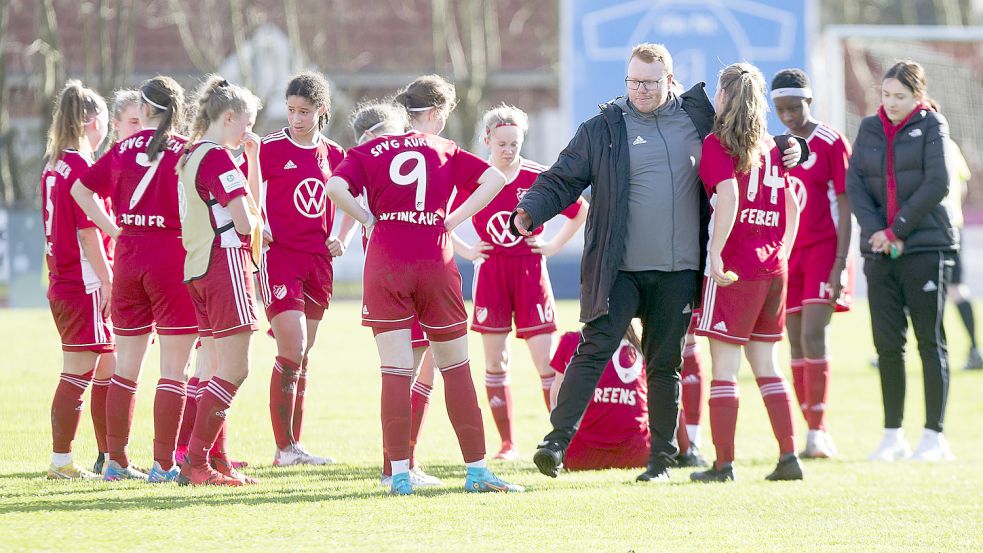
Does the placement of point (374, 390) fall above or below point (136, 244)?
below

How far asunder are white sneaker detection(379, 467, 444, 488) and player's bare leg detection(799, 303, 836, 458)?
2.71m

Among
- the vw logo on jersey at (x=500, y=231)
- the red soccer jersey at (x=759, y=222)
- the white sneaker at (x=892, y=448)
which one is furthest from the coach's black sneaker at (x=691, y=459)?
the vw logo on jersey at (x=500, y=231)

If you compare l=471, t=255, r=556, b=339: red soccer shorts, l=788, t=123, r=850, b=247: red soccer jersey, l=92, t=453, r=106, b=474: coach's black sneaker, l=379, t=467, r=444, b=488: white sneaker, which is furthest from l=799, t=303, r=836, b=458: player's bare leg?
l=92, t=453, r=106, b=474: coach's black sneaker

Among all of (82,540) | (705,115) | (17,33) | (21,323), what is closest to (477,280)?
(705,115)

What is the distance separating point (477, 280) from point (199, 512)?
104 inches

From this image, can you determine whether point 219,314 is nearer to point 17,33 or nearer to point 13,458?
point 13,458

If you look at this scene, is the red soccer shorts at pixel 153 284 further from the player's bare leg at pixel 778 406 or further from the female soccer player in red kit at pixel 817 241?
the female soccer player in red kit at pixel 817 241

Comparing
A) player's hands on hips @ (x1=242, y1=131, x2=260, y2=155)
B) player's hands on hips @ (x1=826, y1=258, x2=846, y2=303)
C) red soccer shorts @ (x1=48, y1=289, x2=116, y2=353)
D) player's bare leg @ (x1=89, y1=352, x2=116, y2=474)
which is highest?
player's hands on hips @ (x1=242, y1=131, x2=260, y2=155)

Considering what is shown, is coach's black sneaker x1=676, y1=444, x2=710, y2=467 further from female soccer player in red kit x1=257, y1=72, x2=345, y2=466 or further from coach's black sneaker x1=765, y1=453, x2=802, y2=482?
female soccer player in red kit x1=257, y1=72, x2=345, y2=466

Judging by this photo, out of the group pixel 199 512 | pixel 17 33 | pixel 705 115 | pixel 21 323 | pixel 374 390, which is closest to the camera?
Answer: pixel 199 512

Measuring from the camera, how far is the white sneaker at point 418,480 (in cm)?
655

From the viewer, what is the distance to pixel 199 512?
5.64m

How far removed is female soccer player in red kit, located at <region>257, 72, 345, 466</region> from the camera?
23.5 feet

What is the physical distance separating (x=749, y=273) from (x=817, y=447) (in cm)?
194
